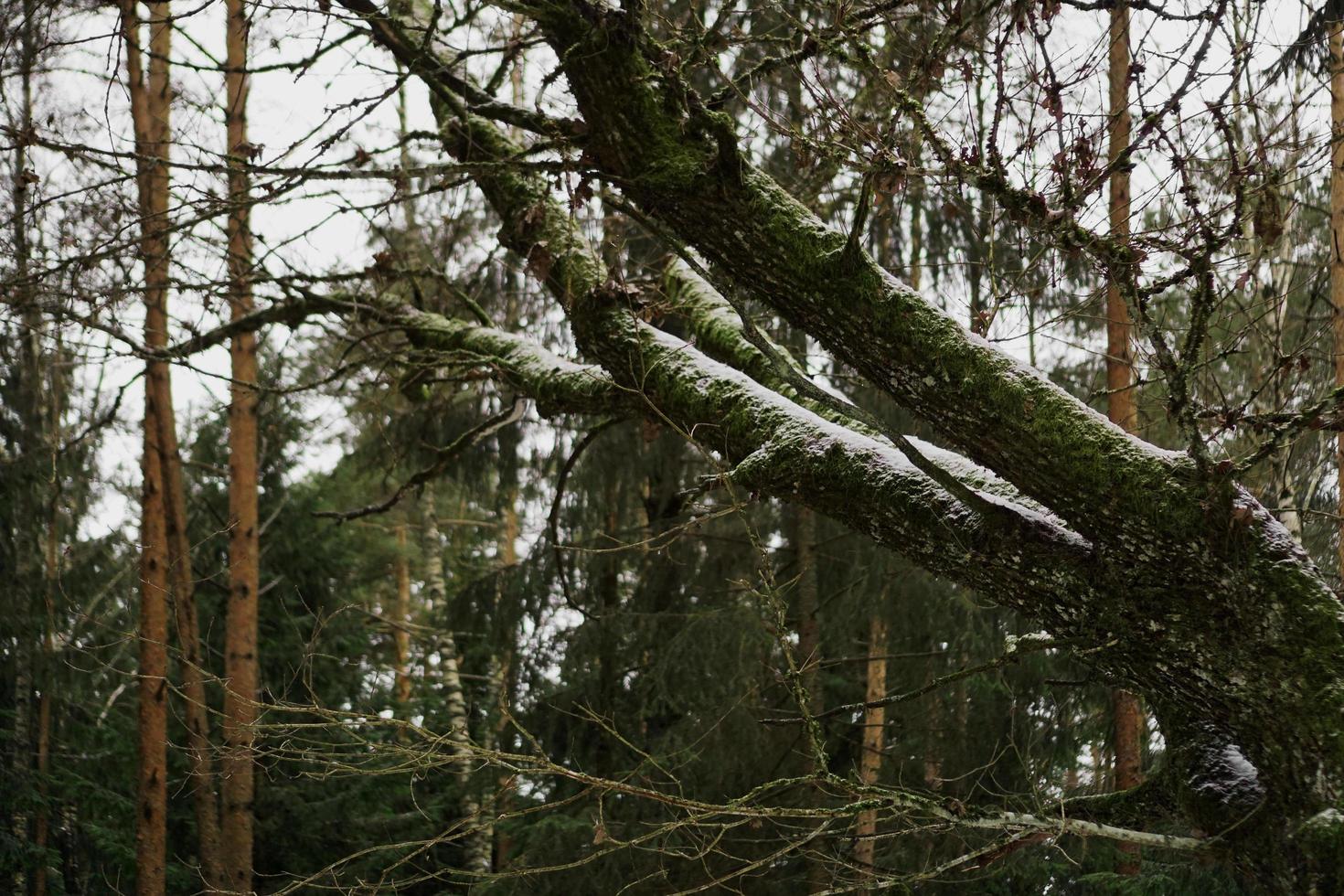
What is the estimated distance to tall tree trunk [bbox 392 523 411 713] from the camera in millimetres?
15398

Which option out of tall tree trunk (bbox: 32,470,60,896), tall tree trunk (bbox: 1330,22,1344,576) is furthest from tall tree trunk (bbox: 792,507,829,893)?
tall tree trunk (bbox: 32,470,60,896)

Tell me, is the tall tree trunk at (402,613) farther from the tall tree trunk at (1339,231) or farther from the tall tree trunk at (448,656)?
the tall tree trunk at (1339,231)

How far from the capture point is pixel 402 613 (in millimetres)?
16906

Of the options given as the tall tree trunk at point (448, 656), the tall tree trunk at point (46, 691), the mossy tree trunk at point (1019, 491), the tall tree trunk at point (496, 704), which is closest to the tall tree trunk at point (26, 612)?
the tall tree trunk at point (46, 691)

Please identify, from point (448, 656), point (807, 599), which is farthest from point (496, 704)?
point (448, 656)

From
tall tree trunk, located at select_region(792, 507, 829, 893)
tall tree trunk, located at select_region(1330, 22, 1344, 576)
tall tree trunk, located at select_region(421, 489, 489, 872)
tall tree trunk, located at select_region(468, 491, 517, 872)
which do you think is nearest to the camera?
tall tree trunk, located at select_region(1330, 22, 1344, 576)

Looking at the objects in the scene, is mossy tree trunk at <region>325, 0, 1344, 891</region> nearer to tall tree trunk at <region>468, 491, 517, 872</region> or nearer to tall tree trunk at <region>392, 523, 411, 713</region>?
tall tree trunk at <region>468, 491, 517, 872</region>

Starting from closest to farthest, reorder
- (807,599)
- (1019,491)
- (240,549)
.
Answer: (1019,491) < (807,599) < (240,549)

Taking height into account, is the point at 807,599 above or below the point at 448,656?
above

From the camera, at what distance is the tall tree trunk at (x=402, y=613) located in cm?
1540

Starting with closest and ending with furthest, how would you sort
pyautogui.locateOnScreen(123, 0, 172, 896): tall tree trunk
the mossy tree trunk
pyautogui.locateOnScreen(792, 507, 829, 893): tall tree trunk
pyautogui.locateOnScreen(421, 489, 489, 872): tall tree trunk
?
the mossy tree trunk → pyautogui.locateOnScreen(792, 507, 829, 893): tall tree trunk → pyautogui.locateOnScreen(123, 0, 172, 896): tall tree trunk → pyautogui.locateOnScreen(421, 489, 489, 872): tall tree trunk

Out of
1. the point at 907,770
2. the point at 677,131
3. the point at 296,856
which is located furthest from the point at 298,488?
the point at 677,131

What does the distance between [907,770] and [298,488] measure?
309 inches

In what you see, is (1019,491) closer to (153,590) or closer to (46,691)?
(153,590)
